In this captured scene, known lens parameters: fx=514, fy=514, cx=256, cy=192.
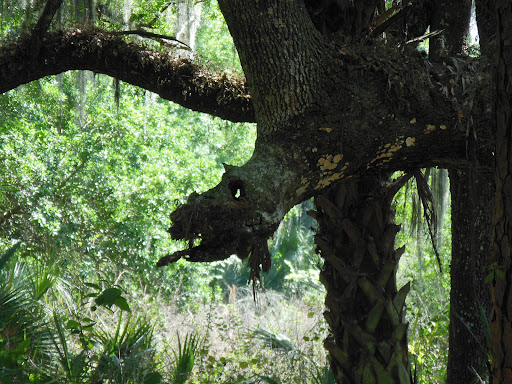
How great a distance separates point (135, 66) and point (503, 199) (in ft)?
8.90

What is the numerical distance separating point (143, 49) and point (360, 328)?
93.6 inches

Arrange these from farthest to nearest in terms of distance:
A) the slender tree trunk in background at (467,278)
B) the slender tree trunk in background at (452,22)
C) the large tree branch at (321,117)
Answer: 1. the slender tree trunk in background at (452,22)
2. the slender tree trunk in background at (467,278)
3. the large tree branch at (321,117)

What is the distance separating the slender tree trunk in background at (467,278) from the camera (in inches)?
155

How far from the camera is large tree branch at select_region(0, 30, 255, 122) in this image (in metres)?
3.59

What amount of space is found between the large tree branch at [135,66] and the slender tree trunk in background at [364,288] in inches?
38.8

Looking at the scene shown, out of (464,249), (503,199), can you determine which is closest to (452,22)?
(464,249)

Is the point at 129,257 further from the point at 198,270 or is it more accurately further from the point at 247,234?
the point at 247,234

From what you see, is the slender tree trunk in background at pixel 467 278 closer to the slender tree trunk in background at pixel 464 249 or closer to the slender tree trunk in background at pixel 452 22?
the slender tree trunk in background at pixel 464 249

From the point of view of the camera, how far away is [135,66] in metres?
3.61

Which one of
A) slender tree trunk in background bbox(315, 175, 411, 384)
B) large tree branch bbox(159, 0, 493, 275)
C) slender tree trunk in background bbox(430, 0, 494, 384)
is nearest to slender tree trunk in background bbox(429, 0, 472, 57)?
slender tree trunk in background bbox(430, 0, 494, 384)

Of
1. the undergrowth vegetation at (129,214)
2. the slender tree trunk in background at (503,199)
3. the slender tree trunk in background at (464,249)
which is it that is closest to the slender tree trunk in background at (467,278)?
the slender tree trunk in background at (464,249)

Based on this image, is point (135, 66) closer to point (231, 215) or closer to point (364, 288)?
point (231, 215)

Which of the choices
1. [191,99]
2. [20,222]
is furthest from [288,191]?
[20,222]

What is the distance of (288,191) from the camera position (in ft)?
8.44
